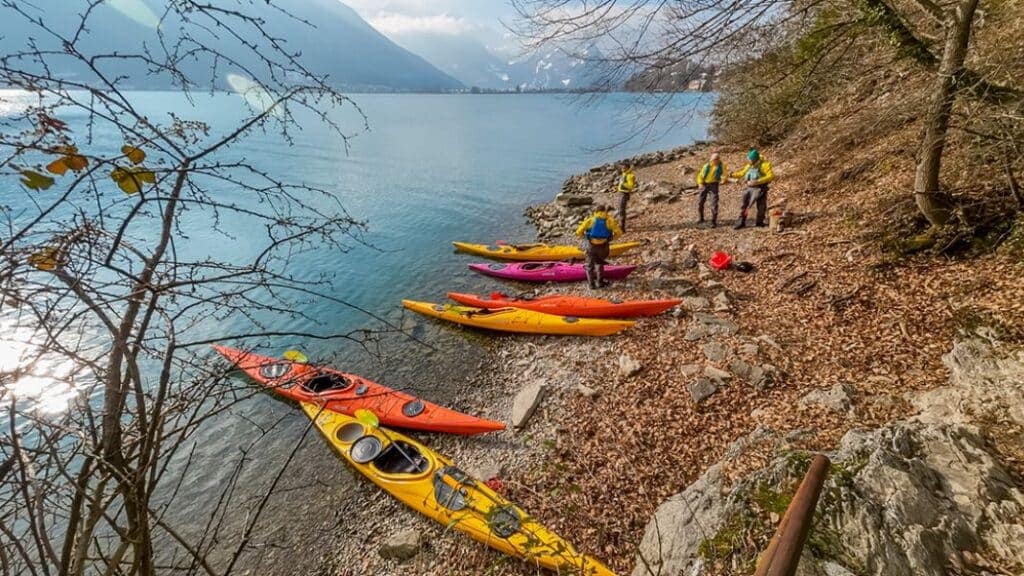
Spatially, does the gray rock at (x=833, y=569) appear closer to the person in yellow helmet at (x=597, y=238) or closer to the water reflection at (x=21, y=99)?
the water reflection at (x=21, y=99)

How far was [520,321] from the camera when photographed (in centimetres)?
1125

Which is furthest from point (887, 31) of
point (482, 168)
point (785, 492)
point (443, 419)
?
point (482, 168)

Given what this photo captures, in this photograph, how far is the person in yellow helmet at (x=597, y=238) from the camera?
1125 cm

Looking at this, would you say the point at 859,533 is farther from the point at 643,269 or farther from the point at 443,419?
the point at 643,269

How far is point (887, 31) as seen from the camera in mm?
6395

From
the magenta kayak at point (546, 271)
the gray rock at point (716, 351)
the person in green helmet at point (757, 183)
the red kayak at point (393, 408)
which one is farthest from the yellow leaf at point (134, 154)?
the person in green helmet at point (757, 183)

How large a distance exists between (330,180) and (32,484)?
32.5 meters

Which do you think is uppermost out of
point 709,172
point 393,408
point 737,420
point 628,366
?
point 709,172

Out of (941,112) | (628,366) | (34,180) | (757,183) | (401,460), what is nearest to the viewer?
(34,180)

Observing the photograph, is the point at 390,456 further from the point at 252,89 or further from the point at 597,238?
the point at 597,238

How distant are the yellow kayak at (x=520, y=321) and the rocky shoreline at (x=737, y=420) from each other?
0.28 m

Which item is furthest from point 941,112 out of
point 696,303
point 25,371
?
point 25,371

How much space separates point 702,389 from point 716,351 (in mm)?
1168

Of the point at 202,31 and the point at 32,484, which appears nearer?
the point at 32,484
